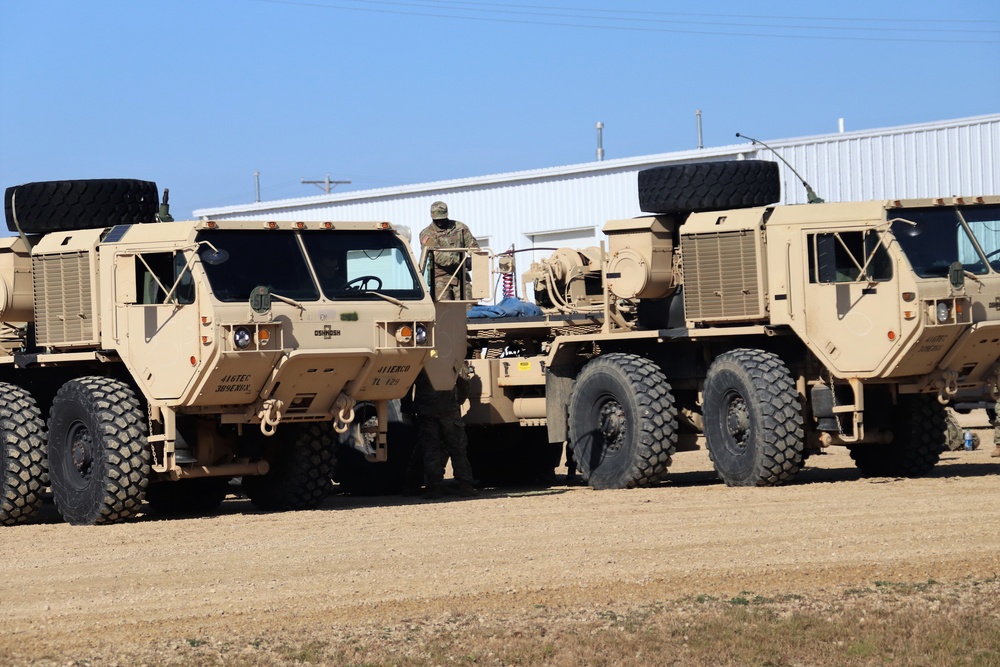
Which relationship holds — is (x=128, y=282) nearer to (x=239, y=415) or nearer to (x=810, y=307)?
(x=239, y=415)

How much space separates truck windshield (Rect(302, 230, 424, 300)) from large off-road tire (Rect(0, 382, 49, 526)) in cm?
278

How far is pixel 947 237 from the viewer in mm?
15758

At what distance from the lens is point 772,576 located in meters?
10.2

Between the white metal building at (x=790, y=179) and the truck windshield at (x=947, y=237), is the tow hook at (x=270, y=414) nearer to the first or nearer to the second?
the truck windshield at (x=947, y=237)

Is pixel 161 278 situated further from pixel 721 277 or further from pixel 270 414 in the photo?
pixel 721 277

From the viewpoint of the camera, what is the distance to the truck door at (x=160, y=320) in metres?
14.1

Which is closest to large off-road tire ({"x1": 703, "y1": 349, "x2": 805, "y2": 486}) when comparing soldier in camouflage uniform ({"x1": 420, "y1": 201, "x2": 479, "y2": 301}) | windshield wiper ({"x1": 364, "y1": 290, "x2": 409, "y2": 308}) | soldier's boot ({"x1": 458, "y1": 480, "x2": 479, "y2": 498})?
soldier's boot ({"x1": 458, "y1": 480, "x2": 479, "y2": 498})

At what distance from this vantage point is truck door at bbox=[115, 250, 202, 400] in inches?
556

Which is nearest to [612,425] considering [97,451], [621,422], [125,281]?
[621,422]

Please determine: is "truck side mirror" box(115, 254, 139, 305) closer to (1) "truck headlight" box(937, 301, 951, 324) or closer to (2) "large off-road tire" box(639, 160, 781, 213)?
A: (2) "large off-road tire" box(639, 160, 781, 213)

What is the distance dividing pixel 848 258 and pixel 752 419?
1.70m

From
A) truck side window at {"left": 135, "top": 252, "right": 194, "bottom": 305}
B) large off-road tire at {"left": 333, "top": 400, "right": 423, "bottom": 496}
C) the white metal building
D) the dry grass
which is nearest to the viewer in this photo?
the dry grass

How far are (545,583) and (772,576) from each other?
1337mm

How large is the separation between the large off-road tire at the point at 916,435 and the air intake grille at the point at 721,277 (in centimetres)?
177
